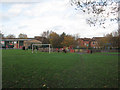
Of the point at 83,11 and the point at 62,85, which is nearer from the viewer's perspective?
the point at 62,85

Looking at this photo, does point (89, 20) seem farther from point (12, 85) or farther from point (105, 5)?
point (12, 85)

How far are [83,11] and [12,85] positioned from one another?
13.5 ft

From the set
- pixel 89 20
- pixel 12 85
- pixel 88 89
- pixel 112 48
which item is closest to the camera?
pixel 88 89

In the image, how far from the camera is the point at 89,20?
6.27m

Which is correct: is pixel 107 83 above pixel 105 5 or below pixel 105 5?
below

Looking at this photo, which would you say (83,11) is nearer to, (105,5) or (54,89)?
(105,5)

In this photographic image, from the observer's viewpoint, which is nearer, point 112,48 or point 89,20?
point 89,20

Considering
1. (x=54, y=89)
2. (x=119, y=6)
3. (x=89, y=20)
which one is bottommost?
(x=54, y=89)

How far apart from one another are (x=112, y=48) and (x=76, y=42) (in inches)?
384

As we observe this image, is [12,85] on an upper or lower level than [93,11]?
lower

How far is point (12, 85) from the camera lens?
4.98 m

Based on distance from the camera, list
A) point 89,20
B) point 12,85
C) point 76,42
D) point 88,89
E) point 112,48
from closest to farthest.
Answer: point 88,89 → point 12,85 → point 89,20 → point 112,48 → point 76,42

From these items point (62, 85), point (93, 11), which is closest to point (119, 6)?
point (93, 11)

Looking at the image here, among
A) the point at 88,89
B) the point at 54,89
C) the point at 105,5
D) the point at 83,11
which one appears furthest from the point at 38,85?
the point at 105,5
